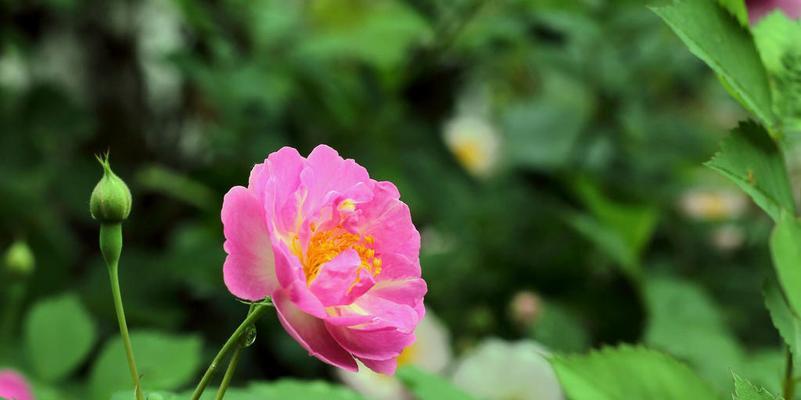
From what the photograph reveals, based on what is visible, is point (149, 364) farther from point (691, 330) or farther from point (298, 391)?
point (691, 330)

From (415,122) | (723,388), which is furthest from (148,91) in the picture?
(723,388)

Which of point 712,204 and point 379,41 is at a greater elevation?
point 379,41

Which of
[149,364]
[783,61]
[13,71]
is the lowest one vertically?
[13,71]

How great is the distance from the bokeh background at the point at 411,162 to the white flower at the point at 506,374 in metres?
0.04

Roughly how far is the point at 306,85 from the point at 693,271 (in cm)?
55

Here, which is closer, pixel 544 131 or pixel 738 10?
pixel 738 10

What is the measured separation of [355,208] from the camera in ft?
1.30

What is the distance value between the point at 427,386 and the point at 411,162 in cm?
59

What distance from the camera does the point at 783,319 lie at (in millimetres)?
423

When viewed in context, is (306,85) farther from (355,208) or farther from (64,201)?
(355,208)

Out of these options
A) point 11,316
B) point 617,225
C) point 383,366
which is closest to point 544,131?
point 617,225

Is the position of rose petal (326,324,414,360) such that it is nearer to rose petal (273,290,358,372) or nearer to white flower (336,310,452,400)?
rose petal (273,290,358,372)

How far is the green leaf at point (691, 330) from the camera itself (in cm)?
Answer: 82

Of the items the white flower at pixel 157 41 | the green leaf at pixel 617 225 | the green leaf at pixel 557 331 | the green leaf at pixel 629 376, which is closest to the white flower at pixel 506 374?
the green leaf at pixel 557 331
